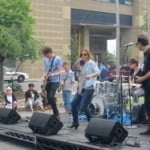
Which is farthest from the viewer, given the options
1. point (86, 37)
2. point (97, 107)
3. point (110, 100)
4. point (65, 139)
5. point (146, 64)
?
point (86, 37)

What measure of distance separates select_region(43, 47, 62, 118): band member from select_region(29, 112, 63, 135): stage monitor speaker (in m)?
1.25

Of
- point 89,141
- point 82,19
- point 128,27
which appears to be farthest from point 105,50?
point 89,141

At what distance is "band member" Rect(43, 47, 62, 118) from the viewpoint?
11.1 metres

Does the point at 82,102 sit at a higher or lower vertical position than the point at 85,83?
lower

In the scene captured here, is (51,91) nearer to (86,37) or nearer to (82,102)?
(82,102)

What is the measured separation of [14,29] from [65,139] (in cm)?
1806

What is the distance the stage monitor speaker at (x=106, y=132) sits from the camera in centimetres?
832

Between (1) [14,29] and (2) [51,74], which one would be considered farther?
(1) [14,29]

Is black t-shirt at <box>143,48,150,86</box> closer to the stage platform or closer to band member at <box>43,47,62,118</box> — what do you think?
the stage platform

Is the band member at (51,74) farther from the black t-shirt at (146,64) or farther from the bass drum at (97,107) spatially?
the bass drum at (97,107)

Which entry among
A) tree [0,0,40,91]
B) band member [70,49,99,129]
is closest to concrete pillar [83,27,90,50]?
tree [0,0,40,91]

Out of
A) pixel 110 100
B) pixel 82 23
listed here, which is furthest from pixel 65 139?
pixel 82 23

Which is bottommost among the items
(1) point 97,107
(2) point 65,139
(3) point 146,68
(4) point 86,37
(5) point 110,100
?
(2) point 65,139

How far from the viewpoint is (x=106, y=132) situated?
830cm
